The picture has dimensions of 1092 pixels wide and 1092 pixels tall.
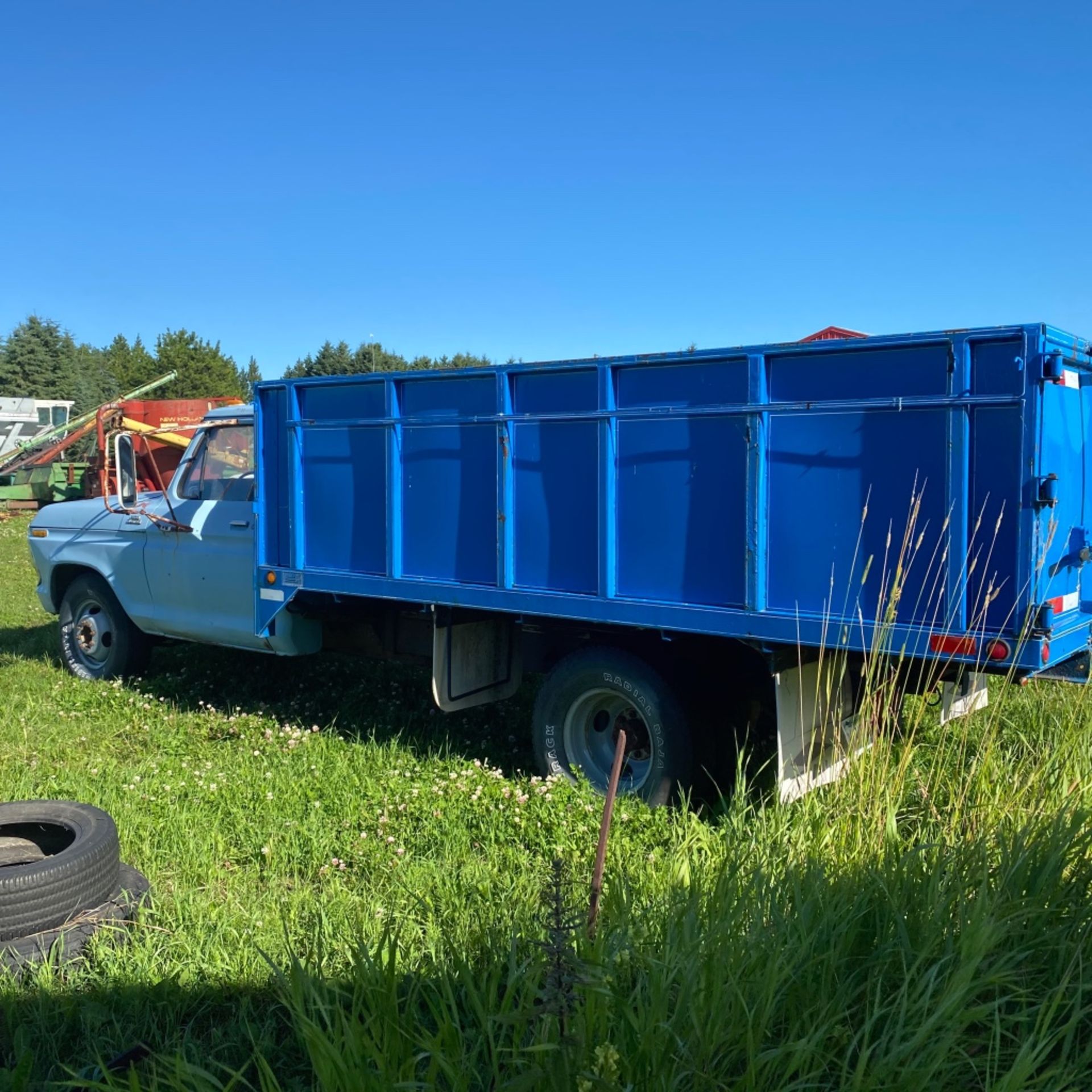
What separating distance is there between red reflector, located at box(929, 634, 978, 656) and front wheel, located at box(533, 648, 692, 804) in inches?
49.5

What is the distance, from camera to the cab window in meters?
Result: 6.92

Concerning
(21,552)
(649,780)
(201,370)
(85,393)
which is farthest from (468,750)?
(201,370)

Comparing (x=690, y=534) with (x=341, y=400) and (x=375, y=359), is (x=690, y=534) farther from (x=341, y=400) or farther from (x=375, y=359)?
(x=375, y=359)

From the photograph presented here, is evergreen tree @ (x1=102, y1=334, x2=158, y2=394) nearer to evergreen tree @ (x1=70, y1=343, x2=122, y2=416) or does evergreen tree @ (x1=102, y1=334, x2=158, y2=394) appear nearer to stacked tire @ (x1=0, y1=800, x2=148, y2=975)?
evergreen tree @ (x1=70, y1=343, x2=122, y2=416)

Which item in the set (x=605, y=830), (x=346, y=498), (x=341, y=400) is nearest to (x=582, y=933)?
(x=605, y=830)

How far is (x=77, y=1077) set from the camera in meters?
2.35

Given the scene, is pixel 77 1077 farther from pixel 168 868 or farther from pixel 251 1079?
pixel 168 868

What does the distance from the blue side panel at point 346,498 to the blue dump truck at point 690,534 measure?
0.02 metres

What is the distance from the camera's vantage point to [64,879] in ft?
11.7

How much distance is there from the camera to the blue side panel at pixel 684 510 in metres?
4.43

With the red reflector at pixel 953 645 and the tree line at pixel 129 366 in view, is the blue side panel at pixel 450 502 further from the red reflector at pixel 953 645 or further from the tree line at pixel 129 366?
the tree line at pixel 129 366

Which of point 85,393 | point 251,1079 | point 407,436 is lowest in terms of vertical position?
point 251,1079

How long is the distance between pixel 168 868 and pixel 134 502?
11.3 feet

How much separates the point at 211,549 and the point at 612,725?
3243mm
